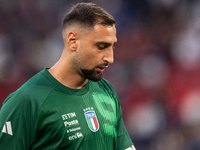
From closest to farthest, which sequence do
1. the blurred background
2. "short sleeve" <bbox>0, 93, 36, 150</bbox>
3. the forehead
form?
"short sleeve" <bbox>0, 93, 36, 150</bbox>
the forehead
the blurred background

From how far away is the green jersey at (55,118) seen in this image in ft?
5.01

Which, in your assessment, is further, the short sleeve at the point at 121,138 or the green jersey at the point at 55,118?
the short sleeve at the point at 121,138

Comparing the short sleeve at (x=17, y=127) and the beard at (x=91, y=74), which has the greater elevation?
the beard at (x=91, y=74)

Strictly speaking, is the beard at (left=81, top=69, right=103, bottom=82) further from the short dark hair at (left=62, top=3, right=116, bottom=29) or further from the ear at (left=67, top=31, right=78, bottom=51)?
the short dark hair at (left=62, top=3, right=116, bottom=29)

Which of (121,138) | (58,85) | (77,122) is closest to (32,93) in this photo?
(58,85)

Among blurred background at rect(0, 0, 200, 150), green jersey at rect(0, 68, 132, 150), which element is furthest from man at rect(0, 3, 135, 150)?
blurred background at rect(0, 0, 200, 150)

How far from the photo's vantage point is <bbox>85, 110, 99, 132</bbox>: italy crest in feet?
5.57

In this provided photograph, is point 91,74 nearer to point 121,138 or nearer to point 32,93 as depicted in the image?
point 32,93

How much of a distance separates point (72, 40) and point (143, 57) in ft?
9.34

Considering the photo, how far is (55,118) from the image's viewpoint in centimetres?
Result: 159

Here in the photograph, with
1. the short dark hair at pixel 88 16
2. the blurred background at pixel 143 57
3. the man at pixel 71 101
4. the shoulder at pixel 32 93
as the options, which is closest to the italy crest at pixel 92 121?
the man at pixel 71 101

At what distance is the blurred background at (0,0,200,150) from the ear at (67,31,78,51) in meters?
2.42

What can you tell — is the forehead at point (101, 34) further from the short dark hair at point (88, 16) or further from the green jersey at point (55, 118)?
the green jersey at point (55, 118)

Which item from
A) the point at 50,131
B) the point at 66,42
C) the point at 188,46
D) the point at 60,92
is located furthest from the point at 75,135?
the point at 188,46
